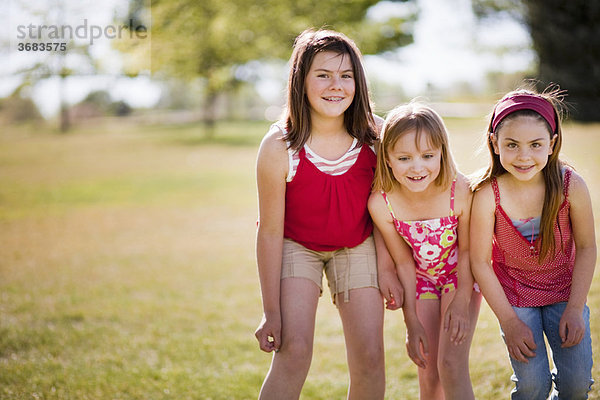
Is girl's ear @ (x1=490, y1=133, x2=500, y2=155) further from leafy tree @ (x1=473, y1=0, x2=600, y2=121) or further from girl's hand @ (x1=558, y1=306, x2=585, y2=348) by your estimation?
leafy tree @ (x1=473, y1=0, x2=600, y2=121)

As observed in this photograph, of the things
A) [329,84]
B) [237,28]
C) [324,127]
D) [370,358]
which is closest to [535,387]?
[370,358]

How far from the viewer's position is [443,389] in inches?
107

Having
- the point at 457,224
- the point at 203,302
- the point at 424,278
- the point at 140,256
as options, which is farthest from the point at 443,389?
the point at 140,256

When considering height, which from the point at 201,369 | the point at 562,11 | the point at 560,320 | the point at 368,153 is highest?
the point at 562,11

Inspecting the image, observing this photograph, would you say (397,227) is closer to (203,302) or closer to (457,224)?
(457,224)

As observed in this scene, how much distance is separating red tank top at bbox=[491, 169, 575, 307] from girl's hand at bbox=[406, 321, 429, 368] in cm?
45

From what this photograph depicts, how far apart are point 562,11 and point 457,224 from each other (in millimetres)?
19445

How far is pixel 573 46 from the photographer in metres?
18.9

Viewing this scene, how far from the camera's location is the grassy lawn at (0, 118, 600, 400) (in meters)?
3.78

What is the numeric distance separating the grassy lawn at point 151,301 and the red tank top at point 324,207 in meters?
0.62

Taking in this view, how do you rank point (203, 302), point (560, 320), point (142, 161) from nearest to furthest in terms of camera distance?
point (560, 320), point (203, 302), point (142, 161)

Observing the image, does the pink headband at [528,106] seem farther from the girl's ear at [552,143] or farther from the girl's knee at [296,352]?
the girl's knee at [296,352]

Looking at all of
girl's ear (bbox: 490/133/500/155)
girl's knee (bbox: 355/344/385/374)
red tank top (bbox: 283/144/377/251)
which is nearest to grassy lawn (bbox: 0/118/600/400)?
girl's ear (bbox: 490/133/500/155)

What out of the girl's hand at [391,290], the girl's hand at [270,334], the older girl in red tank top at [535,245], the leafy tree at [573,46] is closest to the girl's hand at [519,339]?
the older girl in red tank top at [535,245]
